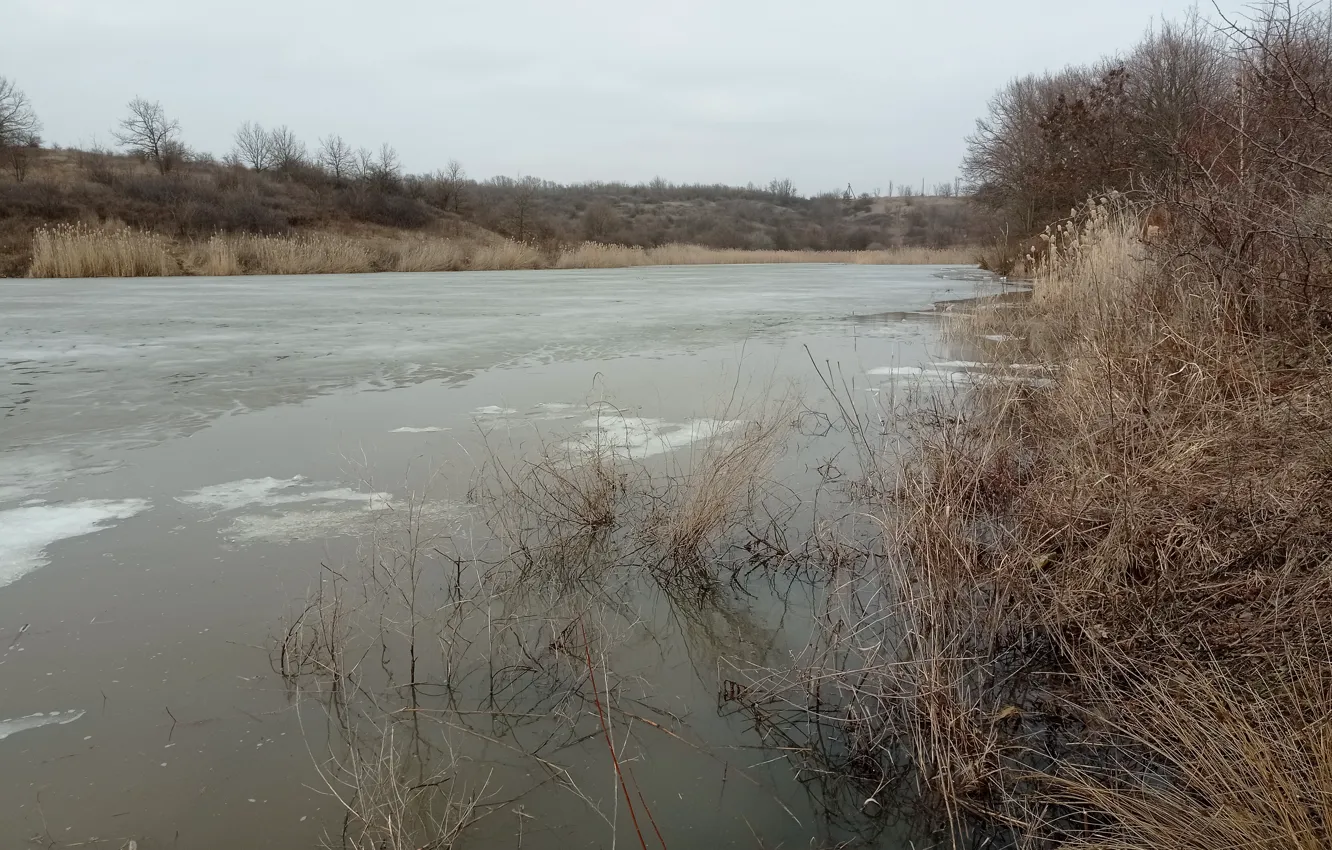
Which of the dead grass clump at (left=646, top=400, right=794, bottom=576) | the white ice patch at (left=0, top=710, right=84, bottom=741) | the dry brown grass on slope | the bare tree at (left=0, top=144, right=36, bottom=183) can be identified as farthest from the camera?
the bare tree at (left=0, top=144, right=36, bottom=183)

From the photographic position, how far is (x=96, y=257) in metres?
19.7

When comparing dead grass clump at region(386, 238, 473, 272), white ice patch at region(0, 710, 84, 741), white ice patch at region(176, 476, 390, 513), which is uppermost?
dead grass clump at region(386, 238, 473, 272)

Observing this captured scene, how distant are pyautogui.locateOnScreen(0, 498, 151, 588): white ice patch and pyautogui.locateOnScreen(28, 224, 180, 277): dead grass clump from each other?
1893cm

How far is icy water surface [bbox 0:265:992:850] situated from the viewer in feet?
7.21

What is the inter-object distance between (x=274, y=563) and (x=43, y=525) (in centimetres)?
127

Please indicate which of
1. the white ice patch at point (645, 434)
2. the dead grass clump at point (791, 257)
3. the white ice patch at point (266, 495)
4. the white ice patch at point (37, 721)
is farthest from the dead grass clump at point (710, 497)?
the dead grass clump at point (791, 257)

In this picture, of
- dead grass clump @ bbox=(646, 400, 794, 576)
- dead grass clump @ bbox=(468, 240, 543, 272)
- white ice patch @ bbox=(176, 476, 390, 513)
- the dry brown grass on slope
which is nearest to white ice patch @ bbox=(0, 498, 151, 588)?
white ice patch @ bbox=(176, 476, 390, 513)

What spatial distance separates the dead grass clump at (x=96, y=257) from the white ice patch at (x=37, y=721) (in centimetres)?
2090

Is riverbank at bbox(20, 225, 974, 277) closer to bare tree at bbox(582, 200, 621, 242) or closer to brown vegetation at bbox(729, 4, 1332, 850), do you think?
bare tree at bbox(582, 200, 621, 242)

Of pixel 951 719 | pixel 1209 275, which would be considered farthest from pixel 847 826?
pixel 1209 275

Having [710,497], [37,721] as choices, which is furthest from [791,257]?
[37,721]

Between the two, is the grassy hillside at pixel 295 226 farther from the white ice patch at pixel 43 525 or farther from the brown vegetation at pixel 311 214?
the white ice patch at pixel 43 525

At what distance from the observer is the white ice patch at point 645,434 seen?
5039 millimetres

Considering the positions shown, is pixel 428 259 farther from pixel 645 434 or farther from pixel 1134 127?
pixel 645 434
